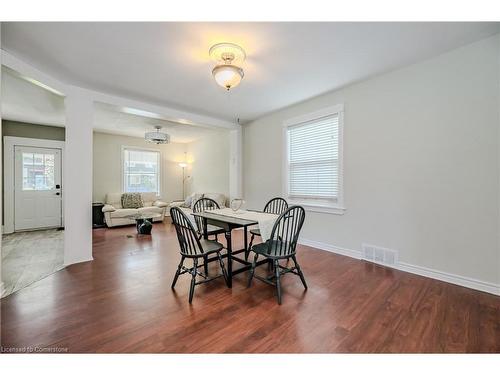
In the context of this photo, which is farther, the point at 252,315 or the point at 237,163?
the point at 237,163

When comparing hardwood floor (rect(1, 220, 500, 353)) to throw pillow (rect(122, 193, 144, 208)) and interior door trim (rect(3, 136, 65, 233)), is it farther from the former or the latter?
interior door trim (rect(3, 136, 65, 233))

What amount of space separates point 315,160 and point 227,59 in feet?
7.24

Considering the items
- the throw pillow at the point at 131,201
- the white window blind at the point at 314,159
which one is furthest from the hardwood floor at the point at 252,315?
the throw pillow at the point at 131,201

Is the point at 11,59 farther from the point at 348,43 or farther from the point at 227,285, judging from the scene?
the point at 348,43

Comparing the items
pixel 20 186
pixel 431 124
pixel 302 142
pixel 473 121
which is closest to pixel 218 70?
pixel 302 142

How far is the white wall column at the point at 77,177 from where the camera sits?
9.84 feet

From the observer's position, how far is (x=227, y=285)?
93.6 inches

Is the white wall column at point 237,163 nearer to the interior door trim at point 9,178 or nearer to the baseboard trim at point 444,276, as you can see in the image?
the baseboard trim at point 444,276

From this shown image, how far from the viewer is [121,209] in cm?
577

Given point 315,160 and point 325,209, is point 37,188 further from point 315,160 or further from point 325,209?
point 325,209

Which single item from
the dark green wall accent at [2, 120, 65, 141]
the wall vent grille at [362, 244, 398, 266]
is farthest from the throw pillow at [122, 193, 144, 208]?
the wall vent grille at [362, 244, 398, 266]

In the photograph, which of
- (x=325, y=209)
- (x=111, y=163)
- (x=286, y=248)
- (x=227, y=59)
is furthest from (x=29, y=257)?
(x=325, y=209)

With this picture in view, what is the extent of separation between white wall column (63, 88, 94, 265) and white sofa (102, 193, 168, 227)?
2.47 meters

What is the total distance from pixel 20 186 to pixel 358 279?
7.15 meters
